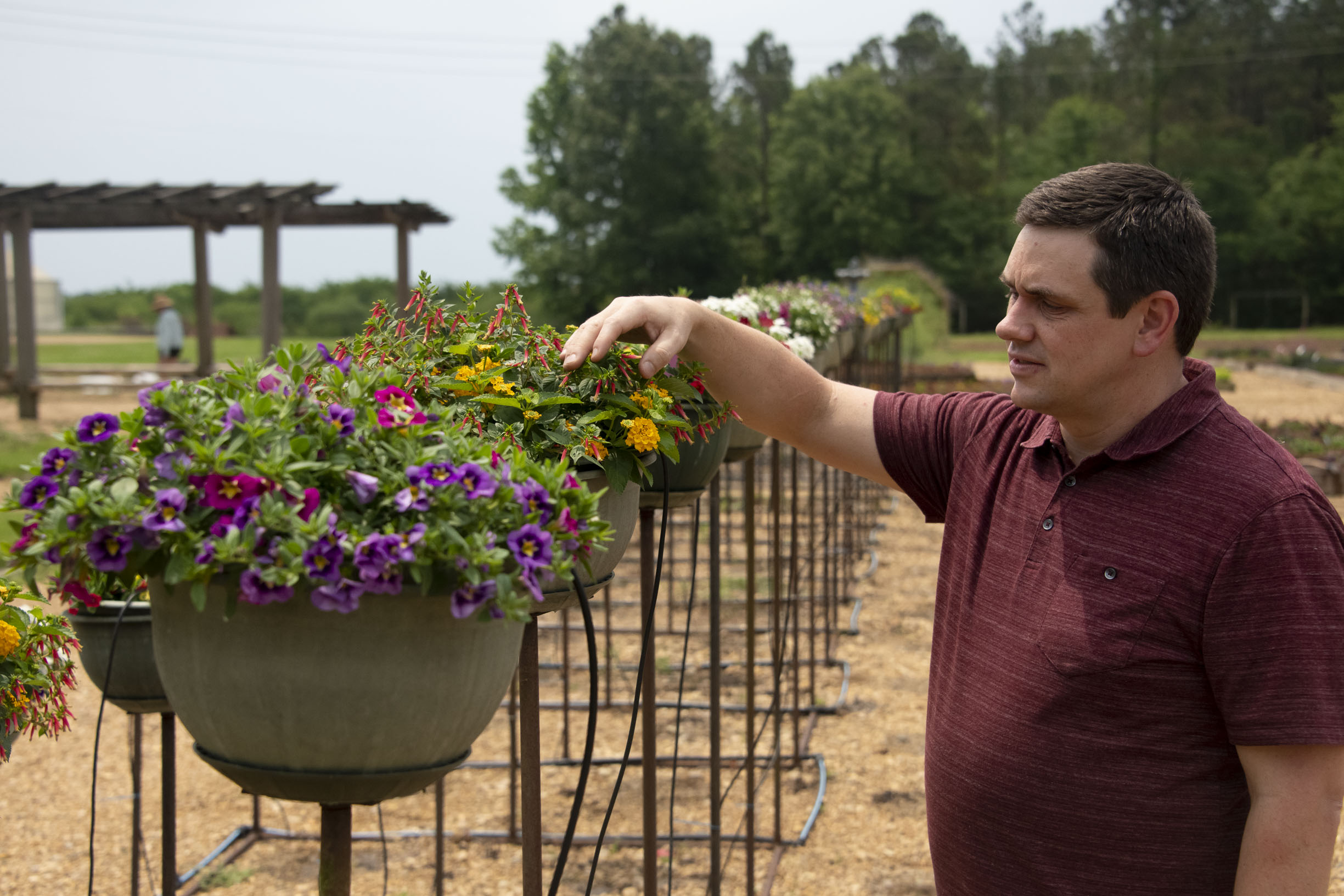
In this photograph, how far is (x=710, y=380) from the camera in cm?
200

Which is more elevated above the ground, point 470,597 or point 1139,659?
point 470,597

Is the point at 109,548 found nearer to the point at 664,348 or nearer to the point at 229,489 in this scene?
the point at 229,489

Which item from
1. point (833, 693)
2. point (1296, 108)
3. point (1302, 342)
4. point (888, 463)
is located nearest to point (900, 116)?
point (1296, 108)

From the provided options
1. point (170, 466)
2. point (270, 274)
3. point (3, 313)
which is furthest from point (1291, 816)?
point (3, 313)

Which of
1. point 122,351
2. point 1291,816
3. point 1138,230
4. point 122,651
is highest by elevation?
point 1138,230

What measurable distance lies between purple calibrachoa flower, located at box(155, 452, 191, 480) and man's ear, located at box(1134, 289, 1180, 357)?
128cm

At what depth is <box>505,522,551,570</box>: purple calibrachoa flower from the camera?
1043 millimetres

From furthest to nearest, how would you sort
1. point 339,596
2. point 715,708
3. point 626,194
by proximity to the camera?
point 626,194
point 715,708
point 339,596

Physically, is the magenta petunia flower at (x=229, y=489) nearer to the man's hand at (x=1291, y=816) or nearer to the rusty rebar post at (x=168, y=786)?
the rusty rebar post at (x=168, y=786)

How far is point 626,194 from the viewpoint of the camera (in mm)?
41375

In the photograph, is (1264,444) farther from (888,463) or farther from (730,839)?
(730,839)

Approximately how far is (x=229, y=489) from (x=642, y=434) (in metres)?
0.57

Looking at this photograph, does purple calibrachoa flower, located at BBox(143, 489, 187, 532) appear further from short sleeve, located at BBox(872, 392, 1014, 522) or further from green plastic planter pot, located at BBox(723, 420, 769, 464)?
green plastic planter pot, located at BBox(723, 420, 769, 464)

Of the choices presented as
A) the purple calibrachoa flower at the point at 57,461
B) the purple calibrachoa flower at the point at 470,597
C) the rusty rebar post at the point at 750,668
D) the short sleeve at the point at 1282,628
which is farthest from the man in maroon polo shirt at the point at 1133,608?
the rusty rebar post at the point at 750,668
